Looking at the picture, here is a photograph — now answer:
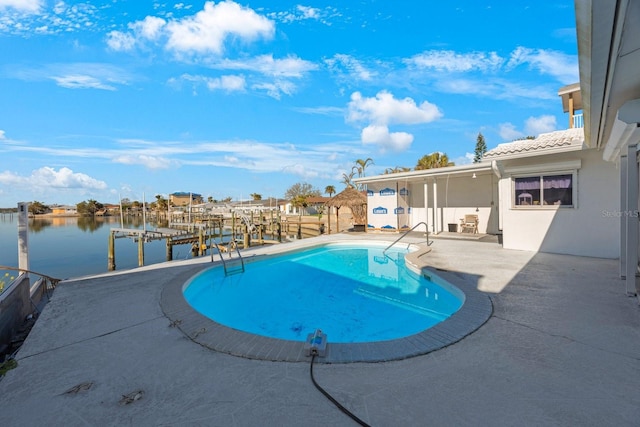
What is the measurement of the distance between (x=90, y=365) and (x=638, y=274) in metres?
8.85

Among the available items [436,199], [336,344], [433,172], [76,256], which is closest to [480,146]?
[436,199]

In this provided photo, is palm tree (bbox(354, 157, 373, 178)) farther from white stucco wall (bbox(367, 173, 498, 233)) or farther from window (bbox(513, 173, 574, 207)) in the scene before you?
window (bbox(513, 173, 574, 207))

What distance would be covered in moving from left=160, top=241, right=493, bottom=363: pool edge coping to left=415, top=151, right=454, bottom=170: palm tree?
30.4 meters

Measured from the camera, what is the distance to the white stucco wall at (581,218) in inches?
316

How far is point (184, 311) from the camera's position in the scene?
14.9 feet

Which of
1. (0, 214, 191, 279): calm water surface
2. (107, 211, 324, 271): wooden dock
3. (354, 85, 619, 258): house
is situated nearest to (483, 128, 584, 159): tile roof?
(354, 85, 619, 258): house

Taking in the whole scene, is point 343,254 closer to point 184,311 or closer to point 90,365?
point 184,311

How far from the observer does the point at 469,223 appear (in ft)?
45.6

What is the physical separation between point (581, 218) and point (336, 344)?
885cm

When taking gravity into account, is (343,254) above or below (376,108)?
below

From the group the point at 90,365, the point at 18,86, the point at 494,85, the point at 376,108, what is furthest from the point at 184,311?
the point at 376,108

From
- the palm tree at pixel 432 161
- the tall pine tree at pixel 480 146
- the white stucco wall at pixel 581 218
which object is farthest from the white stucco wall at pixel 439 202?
the tall pine tree at pixel 480 146

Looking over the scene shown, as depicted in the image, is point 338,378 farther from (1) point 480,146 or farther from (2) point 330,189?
(2) point 330,189

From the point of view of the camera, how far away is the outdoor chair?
45.1 feet
